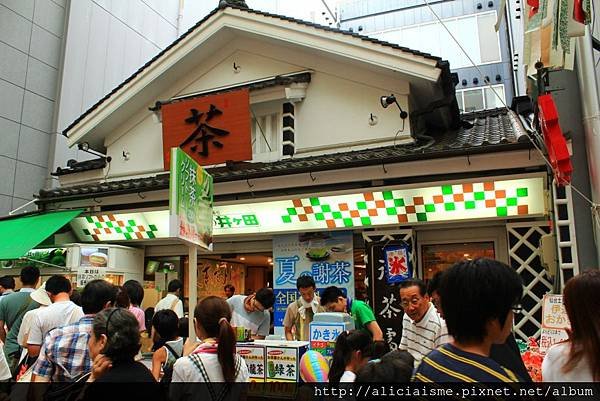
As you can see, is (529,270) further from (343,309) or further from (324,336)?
(324,336)

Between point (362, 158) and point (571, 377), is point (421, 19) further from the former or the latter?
point (571, 377)

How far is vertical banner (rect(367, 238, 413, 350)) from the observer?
27.9ft

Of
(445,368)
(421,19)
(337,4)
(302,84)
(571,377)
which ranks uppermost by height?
(337,4)

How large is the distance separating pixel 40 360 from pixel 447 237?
23.0ft

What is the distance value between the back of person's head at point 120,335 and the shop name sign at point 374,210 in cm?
583

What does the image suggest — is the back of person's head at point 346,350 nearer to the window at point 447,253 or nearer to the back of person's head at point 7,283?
the window at point 447,253

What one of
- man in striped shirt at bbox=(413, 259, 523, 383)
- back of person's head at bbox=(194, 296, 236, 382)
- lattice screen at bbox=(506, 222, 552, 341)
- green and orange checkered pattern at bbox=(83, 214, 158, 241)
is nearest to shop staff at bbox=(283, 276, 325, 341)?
back of person's head at bbox=(194, 296, 236, 382)

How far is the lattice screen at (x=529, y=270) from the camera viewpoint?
7617 mm

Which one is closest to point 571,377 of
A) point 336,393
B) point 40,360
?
point 336,393

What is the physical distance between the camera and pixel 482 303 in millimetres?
2107

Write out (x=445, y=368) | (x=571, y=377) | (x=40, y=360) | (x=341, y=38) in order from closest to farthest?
(x=445, y=368) → (x=571, y=377) → (x=40, y=360) → (x=341, y=38)

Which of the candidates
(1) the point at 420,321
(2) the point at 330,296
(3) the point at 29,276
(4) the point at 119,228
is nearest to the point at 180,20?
(4) the point at 119,228

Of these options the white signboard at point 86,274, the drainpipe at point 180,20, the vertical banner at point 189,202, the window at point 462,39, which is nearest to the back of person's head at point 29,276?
the white signboard at point 86,274

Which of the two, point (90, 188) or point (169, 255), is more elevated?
point (90, 188)
